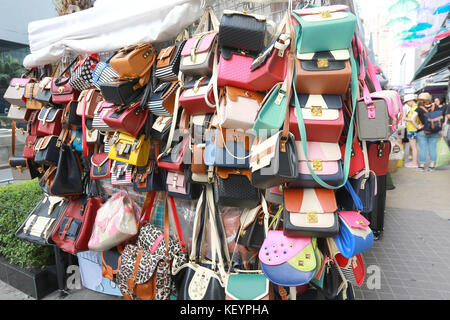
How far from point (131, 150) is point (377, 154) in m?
2.02

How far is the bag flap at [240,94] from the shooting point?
71.1 inches

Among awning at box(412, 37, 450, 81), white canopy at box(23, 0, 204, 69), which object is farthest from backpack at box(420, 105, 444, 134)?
white canopy at box(23, 0, 204, 69)

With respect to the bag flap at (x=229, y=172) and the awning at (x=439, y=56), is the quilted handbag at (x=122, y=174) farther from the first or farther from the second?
the awning at (x=439, y=56)

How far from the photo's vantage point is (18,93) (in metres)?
3.64

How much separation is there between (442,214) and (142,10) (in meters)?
5.90

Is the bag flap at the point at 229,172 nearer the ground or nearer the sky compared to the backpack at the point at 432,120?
nearer the sky

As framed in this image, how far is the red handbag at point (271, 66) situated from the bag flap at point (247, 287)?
139 cm

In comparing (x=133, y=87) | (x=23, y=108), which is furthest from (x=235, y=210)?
(x=23, y=108)

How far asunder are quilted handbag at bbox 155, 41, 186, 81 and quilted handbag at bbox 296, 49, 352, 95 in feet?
3.51

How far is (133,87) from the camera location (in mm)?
2451

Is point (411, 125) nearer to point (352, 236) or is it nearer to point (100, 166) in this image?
point (352, 236)

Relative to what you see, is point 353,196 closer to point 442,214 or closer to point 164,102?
point 164,102

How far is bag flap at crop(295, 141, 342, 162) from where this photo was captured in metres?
1.62

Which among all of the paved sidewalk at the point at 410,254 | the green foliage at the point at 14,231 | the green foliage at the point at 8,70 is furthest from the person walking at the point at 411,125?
the green foliage at the point at 8,70
